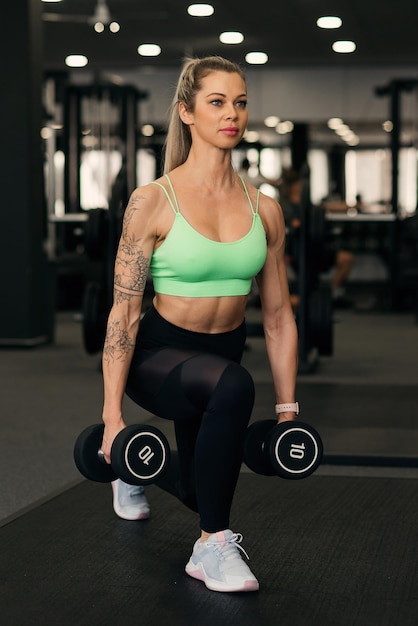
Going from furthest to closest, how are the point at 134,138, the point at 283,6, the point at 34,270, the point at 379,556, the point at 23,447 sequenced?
the point at 134,138, the point at 283,6, the point at 34,270, the point at 23,447, the point at 379,556

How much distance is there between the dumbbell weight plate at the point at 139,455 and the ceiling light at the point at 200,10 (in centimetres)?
704

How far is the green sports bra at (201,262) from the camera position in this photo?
7.06 ft

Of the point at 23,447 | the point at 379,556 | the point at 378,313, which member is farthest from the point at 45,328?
the point at 379,556

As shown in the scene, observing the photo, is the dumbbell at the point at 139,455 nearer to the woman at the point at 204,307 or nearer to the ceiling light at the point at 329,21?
the woman at the point at 204,307

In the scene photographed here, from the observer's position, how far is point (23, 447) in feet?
12.4

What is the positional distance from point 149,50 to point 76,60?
971 mm

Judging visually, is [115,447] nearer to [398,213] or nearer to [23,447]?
[23,447]

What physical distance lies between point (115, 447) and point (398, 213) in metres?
8.04

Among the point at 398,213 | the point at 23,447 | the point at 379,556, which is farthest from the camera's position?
the point at 398,213

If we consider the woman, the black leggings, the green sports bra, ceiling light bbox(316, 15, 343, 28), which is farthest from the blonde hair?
ceiling light bbox(316, 15, 343, 28)

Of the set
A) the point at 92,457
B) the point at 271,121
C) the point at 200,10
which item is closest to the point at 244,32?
the point at 200,10

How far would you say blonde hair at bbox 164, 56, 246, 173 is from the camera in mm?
2225

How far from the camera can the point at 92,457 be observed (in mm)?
2180

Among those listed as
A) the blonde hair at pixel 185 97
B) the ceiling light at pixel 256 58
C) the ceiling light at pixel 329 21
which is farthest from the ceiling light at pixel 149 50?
the blonde hair at pixel 185 97
